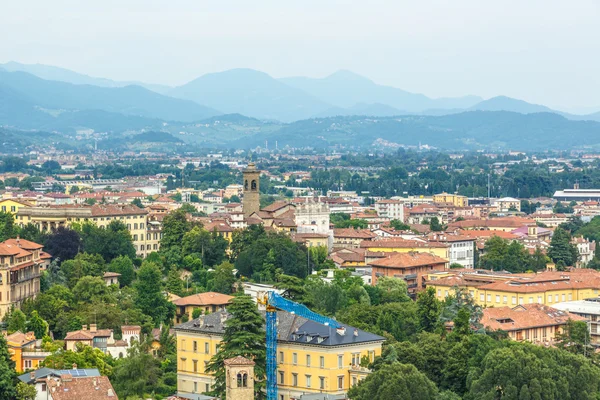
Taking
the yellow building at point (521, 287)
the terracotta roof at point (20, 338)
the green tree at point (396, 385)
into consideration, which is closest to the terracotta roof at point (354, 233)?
the yellow building at point (521, 287)

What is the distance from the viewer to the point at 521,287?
58.6 meters

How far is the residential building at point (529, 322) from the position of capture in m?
49.8

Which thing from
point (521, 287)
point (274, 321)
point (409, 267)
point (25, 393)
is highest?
point (274, 321)

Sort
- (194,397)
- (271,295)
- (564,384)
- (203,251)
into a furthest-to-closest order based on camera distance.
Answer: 1. (203,251)
2. (271,295)
3. (194,397)
4. (564,384)

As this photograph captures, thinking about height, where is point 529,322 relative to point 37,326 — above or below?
below

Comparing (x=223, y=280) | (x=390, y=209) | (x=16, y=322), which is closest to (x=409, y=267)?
(x=223, y=280)

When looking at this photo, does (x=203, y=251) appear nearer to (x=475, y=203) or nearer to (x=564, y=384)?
(x=564, y=384)

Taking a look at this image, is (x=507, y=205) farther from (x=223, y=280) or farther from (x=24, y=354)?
(x=24, y=354)

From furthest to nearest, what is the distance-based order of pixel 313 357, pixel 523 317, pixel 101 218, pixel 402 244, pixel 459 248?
pixel 459 248, pixel 402 244, pixel 101 218, pixel 523 317, pixel 313 357

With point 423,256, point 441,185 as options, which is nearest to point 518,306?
point 423,256

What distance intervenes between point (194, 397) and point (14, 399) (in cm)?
504

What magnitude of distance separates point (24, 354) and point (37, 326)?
4979 millimetres

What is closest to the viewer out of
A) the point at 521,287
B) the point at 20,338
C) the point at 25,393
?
the point at 25,393

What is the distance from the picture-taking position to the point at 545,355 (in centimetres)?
4031
